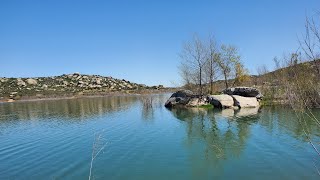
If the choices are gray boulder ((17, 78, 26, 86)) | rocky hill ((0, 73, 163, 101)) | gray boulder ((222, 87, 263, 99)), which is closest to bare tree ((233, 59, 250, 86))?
gray boulder ((222, 87, 263, 99))

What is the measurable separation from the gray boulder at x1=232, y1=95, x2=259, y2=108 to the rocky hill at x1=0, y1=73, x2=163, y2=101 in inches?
2887

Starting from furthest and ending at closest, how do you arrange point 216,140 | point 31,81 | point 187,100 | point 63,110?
point 31,81 → point 63,110 → point 187,100 → point 216,140

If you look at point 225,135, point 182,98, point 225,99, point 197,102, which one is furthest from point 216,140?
point 182,98

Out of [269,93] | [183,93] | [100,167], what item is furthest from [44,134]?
[269,93]

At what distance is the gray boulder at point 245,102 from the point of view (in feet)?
111

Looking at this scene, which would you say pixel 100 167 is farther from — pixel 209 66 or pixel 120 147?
pixel 209 66

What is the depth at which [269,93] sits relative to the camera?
37.8 metres

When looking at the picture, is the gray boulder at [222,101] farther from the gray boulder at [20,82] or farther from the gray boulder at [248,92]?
the gray boulder at [20,82]

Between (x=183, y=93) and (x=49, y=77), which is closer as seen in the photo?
(x=183, y=93)

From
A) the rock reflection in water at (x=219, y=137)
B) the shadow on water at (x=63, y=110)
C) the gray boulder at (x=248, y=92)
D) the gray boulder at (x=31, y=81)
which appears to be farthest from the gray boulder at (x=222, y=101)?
the gray boulder at (x=31, y=81)

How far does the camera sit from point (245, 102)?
1352 inches

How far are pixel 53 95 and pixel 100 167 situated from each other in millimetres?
88484

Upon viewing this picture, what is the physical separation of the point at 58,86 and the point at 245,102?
322ft

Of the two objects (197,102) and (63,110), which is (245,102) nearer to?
(197,102)
